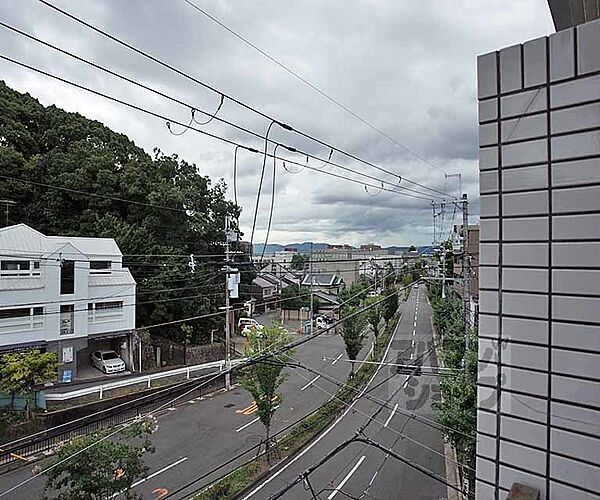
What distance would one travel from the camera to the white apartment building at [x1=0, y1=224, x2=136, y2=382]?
8.26 m

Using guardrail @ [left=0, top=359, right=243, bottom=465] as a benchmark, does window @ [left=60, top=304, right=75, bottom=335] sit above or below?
above

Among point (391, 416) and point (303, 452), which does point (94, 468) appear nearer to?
point (303, 452)

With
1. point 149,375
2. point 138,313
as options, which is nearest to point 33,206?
point 138,313

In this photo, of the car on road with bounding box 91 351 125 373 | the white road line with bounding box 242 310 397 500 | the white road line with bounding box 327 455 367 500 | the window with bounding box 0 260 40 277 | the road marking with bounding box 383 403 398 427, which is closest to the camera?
the white road line with bounding box 327 455 367 500

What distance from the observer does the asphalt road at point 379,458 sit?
6.02 meters

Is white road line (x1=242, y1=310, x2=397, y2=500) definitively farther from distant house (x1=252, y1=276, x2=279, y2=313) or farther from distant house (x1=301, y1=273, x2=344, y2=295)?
distant house (x1=301, y1=273, x2=344, y2=295)

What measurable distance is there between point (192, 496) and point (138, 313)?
259 inches

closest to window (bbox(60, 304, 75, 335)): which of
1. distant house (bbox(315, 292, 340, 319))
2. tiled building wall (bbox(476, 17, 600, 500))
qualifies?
tiled building wall (bbox(476, 17, 600, 500))

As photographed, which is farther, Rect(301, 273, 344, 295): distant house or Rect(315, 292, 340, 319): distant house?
Rect(301, 273, 344, 295): distant house

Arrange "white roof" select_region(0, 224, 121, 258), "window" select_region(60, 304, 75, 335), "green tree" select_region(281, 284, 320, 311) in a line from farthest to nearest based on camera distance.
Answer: "green tree" select_region(281, 284, 320, 311) → "window" select_region(60, 304, 75, 335) → "white roof" select_region(0, 224, 121, 258)

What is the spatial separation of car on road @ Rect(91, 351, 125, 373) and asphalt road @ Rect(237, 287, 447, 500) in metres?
5.45

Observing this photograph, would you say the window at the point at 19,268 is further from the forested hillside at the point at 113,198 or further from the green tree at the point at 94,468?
the green tree at the point at 94,468

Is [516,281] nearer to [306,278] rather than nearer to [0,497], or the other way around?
[0,497]

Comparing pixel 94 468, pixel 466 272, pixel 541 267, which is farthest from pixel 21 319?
pixel 541 267
